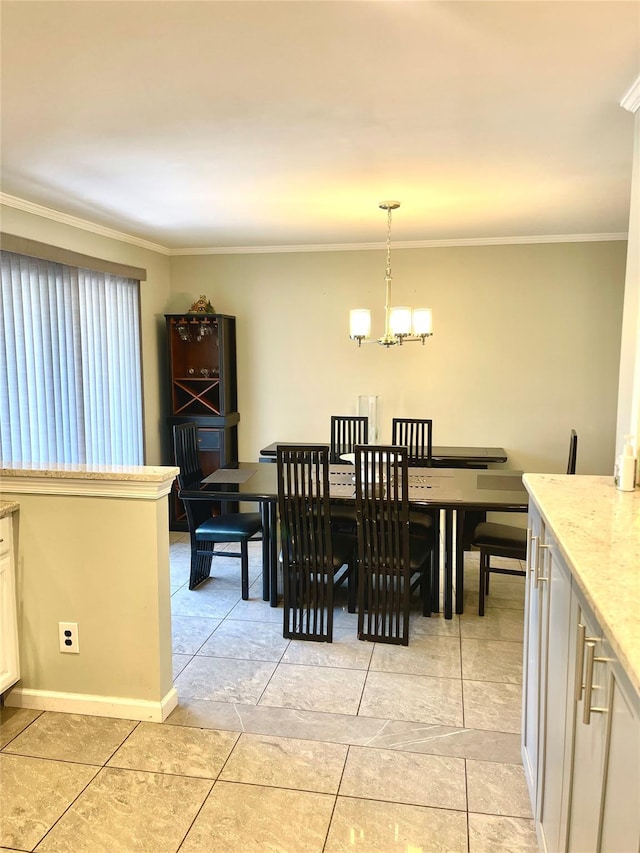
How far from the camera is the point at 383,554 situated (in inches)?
135

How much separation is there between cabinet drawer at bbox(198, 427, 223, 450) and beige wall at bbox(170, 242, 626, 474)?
401 millimetres

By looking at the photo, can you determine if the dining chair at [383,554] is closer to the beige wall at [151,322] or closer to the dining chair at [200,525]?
the dining chair at [200,525]

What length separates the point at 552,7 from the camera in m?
1.70

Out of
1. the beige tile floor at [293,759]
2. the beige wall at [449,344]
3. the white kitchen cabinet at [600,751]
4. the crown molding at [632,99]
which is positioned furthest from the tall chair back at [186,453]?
the white kitchen cabinet at [600,751]

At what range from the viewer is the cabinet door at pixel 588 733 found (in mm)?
1229

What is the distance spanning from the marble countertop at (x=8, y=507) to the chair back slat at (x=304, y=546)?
Result: 1.29 meters

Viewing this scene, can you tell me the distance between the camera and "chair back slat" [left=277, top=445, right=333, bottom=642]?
11.0 ft

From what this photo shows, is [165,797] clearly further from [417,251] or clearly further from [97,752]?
[417,251]

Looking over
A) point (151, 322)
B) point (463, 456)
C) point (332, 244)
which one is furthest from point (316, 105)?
point (151, 322)

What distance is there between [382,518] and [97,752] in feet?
5.58

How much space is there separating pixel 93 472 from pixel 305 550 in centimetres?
135

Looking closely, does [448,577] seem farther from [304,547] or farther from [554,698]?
[554,698]

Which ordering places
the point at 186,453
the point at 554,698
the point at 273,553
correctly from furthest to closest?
the point at 186,453
the point at 273,553
the point at 554,698

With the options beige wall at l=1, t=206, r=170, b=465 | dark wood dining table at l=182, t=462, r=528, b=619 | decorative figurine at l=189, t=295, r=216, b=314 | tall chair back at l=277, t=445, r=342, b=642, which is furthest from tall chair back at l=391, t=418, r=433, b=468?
beige wall at l=1, t=206, r=170, b=465
